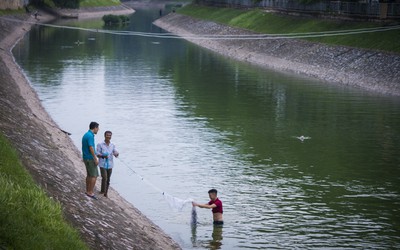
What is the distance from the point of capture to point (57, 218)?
17422 millimetres

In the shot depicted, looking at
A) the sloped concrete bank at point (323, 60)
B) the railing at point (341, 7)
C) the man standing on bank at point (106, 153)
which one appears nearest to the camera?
the man standing on bank at point (106, 153)

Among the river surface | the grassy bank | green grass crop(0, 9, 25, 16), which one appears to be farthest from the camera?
green grass crop(0, 9, 25, 16)

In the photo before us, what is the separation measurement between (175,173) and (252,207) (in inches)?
244

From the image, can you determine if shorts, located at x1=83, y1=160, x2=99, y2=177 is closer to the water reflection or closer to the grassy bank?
the water reflection

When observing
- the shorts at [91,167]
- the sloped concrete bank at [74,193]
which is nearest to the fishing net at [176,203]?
the sloped concrete bank at [74,193]

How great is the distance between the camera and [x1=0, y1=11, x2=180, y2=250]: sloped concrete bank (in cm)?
1991

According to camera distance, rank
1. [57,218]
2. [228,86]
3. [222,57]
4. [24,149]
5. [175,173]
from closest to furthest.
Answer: [57,218] → [24,149] → [175,173] → [228,86] → [222,57]

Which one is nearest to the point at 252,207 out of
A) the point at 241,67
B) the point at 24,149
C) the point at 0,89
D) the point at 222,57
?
the point at 24,149

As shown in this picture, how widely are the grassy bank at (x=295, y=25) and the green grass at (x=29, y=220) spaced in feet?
165

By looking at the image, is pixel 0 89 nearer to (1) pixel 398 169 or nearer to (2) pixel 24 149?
(2) pixel 24 149

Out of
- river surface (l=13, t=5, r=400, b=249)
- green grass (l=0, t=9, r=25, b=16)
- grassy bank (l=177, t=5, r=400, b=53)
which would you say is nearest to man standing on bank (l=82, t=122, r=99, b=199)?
river surface (l=13, t=5, r=400, b=249)

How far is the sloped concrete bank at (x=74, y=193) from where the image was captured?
65.3 feet

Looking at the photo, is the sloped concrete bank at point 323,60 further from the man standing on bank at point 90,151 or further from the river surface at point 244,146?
the man standing on bank at point 90,151

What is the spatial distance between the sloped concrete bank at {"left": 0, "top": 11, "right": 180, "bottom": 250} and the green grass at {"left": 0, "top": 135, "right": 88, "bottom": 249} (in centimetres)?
127
